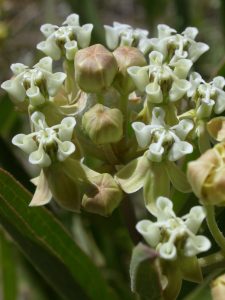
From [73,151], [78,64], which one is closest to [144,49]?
[78,64]

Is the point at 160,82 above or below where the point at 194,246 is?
above

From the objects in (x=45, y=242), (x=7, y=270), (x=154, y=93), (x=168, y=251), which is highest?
(x=154, y=93)

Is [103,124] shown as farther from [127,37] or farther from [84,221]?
[84,221]

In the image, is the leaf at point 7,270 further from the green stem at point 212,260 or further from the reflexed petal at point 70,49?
the green stem at point 212,260

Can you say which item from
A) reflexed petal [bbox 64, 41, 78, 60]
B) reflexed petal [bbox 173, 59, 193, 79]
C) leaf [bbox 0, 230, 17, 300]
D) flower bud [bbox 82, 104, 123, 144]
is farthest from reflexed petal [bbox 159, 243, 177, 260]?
leaf [bbox 0, 230, 17, 300]

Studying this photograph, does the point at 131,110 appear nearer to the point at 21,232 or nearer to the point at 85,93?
the point at 85,93

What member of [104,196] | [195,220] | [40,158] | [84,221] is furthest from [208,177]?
[84,221]
